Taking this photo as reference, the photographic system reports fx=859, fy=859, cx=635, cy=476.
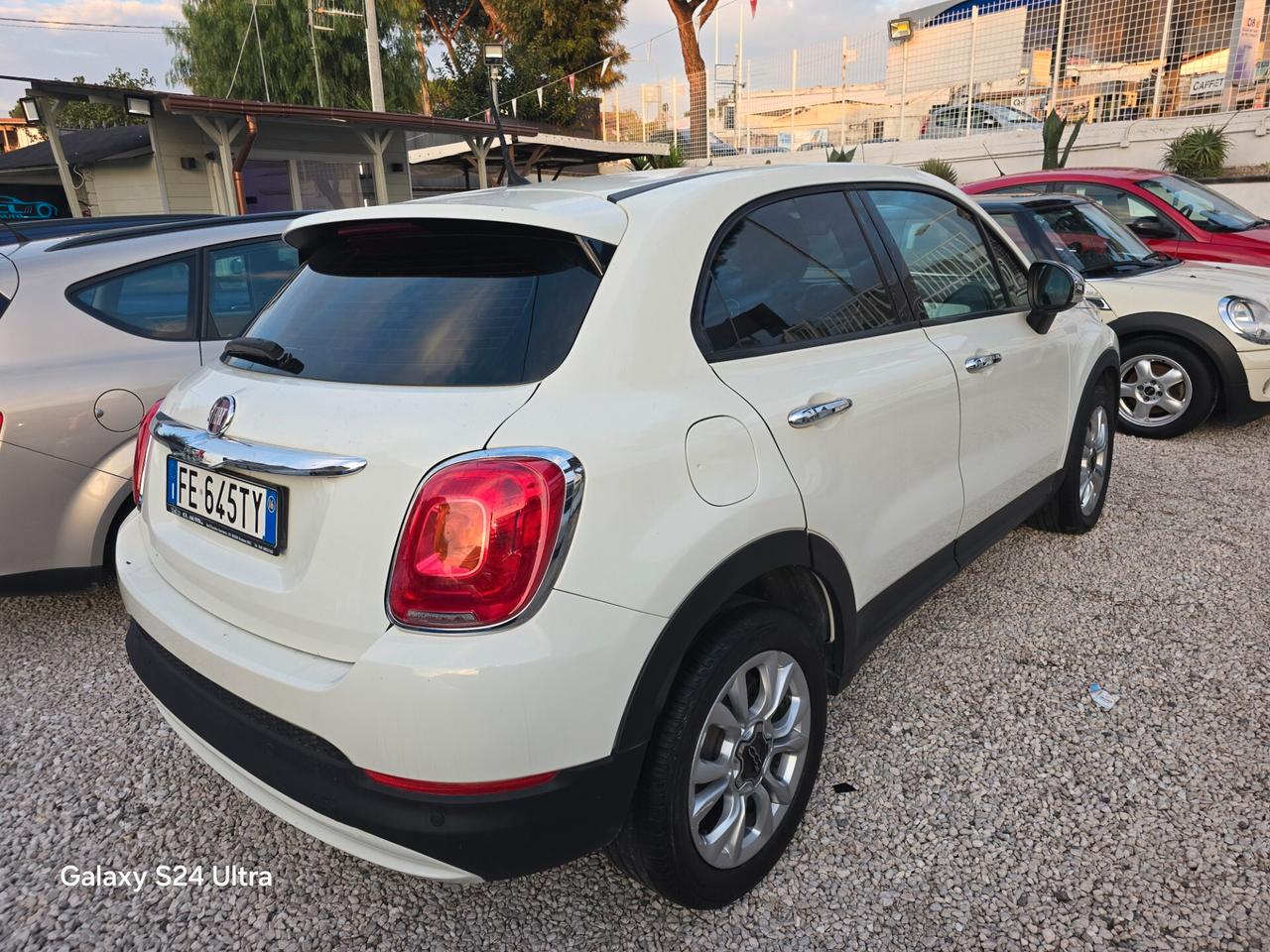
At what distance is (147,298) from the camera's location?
352cm

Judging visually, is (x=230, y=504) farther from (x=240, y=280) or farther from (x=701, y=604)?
(x=240, y=280)

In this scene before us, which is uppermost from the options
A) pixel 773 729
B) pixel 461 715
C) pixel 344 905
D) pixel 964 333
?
pixel 964 333

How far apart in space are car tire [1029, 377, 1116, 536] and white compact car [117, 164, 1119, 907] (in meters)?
1.57

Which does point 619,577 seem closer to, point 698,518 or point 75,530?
point 698,518

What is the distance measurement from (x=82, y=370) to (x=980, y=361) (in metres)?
3.21

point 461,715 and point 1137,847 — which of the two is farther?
point 1137,847

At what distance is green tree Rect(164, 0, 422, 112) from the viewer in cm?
2602

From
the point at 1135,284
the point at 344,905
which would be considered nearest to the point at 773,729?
the point at 344,905

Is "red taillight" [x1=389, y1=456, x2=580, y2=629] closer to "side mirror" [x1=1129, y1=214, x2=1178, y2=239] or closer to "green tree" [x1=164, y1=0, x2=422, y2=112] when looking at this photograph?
"side mirror" [x1=1129, y1=214, x2=1178, y2=239]

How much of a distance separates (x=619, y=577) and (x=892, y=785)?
1.33 meters

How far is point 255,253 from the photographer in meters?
3.95

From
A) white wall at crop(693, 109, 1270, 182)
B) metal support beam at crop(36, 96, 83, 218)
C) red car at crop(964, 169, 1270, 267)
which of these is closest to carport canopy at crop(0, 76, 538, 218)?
metal support beam at crop(36, 96, 83, 218)

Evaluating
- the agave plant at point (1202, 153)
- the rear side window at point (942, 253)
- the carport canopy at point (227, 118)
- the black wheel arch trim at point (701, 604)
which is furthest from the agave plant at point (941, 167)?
the black wheel arch trim at point (701, 604)

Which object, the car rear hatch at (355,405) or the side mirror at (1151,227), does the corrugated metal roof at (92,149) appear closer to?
the side mirror at (1151,227)
